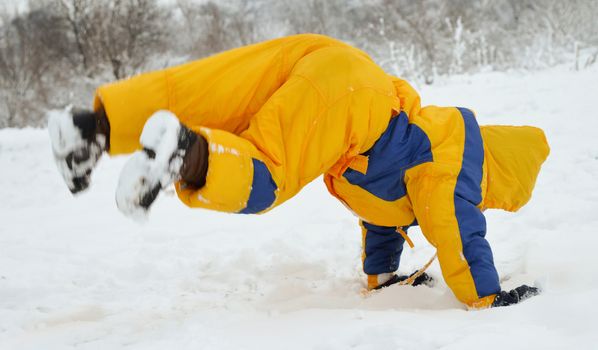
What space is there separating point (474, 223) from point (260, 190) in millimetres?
Answer: 609

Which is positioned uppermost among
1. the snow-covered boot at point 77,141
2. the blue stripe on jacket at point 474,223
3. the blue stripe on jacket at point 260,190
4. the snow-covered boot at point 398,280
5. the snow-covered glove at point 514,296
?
the snow-covered boot at point 77,141

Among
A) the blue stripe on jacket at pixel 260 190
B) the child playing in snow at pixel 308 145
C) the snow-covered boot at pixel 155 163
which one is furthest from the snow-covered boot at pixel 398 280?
the snow-covered boot at pixel 155 163

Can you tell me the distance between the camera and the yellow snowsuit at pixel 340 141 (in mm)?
1119

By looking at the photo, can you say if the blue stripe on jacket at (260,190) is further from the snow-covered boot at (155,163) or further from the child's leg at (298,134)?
the snow-covered boot at (155,163)

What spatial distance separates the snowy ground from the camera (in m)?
0.93

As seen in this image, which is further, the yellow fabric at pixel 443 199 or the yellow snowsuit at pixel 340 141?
the yellow fabric at pixel 443 199

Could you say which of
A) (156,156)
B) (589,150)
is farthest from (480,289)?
(589,150)

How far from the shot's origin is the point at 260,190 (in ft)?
3.53

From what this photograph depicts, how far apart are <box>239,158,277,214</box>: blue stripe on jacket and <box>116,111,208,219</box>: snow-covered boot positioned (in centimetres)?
14

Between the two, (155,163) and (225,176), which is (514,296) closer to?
(225,176)

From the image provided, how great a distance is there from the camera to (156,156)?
944 millimetres

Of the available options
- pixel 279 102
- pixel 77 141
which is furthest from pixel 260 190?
pixel 77 141

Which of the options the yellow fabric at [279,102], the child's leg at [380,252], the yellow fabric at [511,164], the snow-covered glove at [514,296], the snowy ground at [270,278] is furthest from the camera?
the child's leg at [380,252]

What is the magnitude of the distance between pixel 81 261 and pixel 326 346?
1.46 meters
